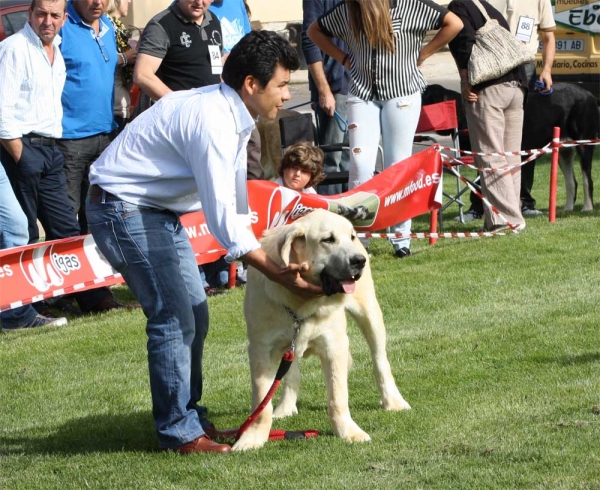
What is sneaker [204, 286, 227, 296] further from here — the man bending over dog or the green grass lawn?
the man bending over dog

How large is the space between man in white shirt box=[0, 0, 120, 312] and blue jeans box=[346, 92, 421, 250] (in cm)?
253

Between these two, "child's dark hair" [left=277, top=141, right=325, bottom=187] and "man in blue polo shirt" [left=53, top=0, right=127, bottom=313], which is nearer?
"child's dark hair" [left=277, top=141, right=325, bottom=187]

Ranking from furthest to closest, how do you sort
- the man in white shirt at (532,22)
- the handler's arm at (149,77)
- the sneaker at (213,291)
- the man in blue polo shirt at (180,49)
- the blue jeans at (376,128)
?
the man in white shirt at (532,22)
the blue jeans at (376,128)
the sneaker at (213,291)
the man in blue polo shirt at (180,49)
the handler's arm at (149,77)

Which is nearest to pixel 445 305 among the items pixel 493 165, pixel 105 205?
pixel 493 165

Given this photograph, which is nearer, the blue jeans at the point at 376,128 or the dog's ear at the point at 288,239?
the dog's ear at the point at 288,239

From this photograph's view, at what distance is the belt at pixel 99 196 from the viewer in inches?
190

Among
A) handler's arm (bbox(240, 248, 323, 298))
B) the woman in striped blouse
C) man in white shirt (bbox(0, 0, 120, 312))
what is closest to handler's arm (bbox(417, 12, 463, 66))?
the woman in striped blouse

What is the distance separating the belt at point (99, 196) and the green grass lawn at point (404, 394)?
122 centimetres

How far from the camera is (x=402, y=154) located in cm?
970

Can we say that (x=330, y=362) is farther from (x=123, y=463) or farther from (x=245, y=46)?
(x=245, y=46)

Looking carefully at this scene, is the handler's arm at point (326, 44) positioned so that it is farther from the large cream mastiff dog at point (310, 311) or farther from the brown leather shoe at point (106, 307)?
the large cream mastiff dog at point (310, 311)

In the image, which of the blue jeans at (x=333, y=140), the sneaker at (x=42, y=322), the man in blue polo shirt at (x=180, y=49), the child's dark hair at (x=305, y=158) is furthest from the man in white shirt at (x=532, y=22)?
the sneaker at (x=42, y=322)

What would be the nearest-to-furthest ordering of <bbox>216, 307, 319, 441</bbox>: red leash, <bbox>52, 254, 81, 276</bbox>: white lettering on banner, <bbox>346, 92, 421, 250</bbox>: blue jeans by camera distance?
<bbox>216, 307, 319, 441</bbox>: red leash, <bbox>52, 254, 81, 276</bbox>: white lettering on banner, <bbox>346, 92, 421, 250</bbox>: blue jeans

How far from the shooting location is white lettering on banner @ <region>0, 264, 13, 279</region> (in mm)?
7504
